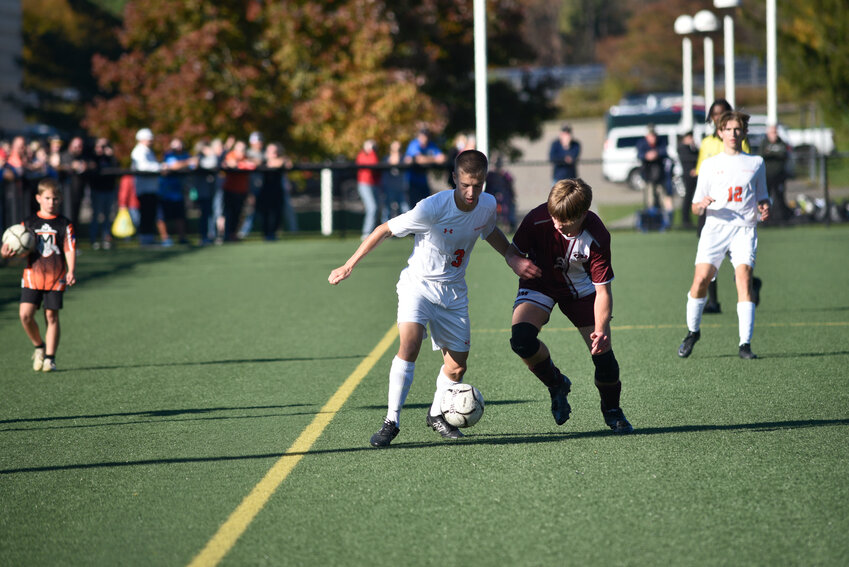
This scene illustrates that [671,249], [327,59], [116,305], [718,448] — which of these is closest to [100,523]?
[718,448]

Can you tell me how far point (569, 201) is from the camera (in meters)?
6.25

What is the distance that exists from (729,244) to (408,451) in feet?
12.9

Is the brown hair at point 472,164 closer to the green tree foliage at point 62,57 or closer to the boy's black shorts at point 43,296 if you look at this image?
the boy's black shorts at point 43,296

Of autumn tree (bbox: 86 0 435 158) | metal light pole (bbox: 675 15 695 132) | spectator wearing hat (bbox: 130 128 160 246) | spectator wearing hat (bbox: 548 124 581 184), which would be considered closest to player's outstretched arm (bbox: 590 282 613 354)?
spectator wearing hat (bbox: 548 124 581 184)

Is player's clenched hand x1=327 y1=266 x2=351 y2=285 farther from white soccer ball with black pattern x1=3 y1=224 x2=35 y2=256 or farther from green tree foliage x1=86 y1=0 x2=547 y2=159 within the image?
green tree foliage x1=86 y1=0 x2=547 y2=159

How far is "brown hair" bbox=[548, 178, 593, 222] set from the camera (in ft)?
20.5

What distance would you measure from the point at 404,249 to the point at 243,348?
11273 mm

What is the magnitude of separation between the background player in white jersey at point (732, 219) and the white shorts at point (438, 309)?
10.4 ft

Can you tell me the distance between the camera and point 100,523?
17.2ft

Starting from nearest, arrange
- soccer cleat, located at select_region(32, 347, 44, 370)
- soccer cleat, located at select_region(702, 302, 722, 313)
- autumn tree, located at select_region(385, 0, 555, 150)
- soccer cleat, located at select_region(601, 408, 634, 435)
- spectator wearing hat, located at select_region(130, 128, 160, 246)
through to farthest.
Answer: soccer cleat, located at select_region(601, 408, 634, 435), soccer cleat, located at select_region(32, 347, 44, 370), soccer cleat, located at select_region(702, 302, 722, 313), spectator wearing hat, located at select_region(130, 128, 160, 246), autumn tree, located at select_region(385, 0, 555, 150)

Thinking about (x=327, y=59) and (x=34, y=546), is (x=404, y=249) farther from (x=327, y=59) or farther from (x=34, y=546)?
(x=34, y=546)

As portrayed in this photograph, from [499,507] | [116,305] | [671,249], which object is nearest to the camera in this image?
[499,507]

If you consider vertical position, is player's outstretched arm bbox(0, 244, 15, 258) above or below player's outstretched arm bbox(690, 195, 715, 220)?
below

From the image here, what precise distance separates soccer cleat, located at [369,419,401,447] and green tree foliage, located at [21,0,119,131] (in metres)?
38.3
